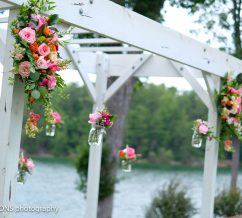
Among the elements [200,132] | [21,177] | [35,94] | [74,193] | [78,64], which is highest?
[78,64]

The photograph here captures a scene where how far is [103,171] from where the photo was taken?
26.8 feet

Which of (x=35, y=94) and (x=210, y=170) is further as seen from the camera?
(x=210, y=170)

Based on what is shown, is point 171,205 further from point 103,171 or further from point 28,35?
point 28,35

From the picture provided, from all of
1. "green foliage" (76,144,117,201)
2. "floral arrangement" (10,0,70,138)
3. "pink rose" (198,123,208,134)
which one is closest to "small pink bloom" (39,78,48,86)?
"floral arrangement" (10,0,70,138)

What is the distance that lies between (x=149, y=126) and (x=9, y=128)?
1244 inches

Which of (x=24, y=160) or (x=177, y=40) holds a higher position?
(x=177, y=40)

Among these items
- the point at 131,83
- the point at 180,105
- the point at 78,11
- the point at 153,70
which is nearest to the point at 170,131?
the point at 180,105

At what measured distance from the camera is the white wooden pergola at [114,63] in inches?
117

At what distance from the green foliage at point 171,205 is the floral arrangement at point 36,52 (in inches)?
194

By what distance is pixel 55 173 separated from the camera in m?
21.4

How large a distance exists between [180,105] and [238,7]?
1127 inches

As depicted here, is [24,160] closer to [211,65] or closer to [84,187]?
[211,65]

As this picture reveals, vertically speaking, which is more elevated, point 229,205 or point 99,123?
point 99,123

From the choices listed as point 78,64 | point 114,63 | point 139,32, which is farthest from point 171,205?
point 139,32
